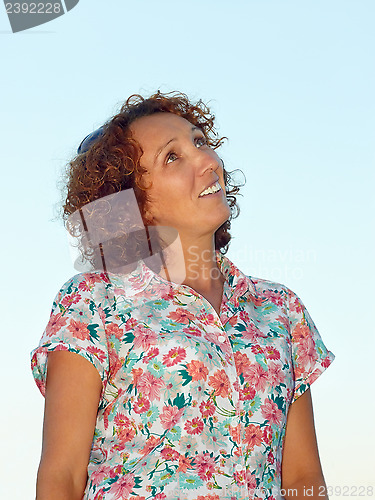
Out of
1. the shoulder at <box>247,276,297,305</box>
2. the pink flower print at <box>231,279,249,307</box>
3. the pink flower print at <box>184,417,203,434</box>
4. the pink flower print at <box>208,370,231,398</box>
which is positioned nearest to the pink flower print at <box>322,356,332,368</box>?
the shoulder at <box>247,276,297,305</box>

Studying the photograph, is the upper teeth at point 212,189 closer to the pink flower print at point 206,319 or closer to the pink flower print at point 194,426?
the pink flower print at point 206,319

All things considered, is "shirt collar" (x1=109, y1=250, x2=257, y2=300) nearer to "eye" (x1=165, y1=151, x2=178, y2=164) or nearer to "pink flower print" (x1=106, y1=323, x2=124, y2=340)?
"pink flower print" (x1=106, y1=323, x2=124, y2=340)

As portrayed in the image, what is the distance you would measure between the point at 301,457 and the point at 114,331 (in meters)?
0.67

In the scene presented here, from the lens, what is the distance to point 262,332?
198cm

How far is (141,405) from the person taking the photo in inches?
68.1

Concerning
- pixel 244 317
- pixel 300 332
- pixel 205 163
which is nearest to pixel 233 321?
pixel 244 317

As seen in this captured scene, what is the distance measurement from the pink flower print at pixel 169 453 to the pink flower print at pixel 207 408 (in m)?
0.11

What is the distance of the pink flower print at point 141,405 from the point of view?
1725 mm

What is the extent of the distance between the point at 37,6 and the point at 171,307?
2199mm

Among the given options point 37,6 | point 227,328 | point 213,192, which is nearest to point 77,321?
point 227,328

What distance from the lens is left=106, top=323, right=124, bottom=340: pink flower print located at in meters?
1.82

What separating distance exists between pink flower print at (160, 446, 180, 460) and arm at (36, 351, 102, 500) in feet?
0.62

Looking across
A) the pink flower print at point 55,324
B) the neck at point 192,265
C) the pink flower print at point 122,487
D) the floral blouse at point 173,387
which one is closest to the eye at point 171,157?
the neck at point 192,265

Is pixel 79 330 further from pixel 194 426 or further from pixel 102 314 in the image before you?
pixel 194 426
